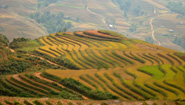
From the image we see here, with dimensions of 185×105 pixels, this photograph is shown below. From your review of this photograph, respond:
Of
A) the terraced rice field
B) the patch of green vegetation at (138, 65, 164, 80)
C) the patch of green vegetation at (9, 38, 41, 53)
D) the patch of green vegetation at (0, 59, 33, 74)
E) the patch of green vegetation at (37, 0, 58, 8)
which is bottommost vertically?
the patch of green vegetation at (0, 59, 33, 74)

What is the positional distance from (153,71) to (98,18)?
9254cm

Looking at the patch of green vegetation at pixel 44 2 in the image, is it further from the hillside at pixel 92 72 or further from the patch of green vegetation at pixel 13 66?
the patch of green vegetation at pixel 13 66

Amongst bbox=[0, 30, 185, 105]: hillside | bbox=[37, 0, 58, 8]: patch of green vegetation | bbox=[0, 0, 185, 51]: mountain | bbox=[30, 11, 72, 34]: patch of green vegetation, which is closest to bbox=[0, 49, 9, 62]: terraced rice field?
bbox=[0, 30, 185, 105]: hillside

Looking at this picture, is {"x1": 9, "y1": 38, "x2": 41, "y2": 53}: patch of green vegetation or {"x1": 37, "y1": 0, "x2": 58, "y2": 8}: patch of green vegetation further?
{"x1": 37, "y1": 0, "x2": 58, "y2": 8}: patch of green vegetation

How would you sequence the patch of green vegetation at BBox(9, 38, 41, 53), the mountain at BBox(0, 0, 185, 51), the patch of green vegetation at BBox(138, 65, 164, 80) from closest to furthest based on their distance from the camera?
the patch of green vegetation at BBox(138, 65, 164, 80) < the patch of green vegetation at BBox(9, 38, 41, 53) < the mountain at BBox(0, 0, 185, 51)

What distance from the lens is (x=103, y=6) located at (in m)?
138

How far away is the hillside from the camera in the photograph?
85.2ft

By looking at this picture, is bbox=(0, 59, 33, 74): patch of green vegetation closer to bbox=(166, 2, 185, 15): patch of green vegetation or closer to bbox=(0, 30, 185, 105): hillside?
bbox=(0, 30, 185, 105): hillside

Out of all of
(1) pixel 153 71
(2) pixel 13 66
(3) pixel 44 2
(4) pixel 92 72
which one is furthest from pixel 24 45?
(3) pixel 44 2

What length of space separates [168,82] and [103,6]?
373 ft

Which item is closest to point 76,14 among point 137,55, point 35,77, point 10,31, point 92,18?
point 92,18

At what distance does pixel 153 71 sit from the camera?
3194cm

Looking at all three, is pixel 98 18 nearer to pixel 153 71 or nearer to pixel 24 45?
pixel 24 45

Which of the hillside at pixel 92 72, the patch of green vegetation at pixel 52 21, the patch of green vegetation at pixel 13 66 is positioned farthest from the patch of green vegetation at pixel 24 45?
the patch of green vegetation at pixel 52 21
